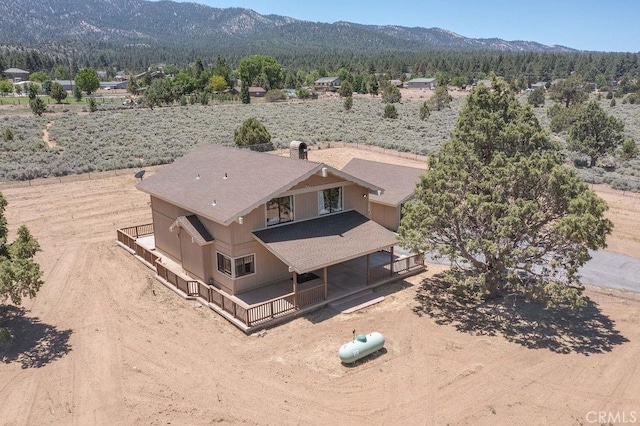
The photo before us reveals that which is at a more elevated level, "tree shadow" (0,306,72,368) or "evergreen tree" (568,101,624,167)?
"evergreen tree" (568,101,624,167)

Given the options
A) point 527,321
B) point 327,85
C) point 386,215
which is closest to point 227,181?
point 386,215

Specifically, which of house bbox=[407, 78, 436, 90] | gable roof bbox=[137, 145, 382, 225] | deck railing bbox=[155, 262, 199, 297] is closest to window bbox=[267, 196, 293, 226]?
gable roof bbox=[137, 145, 382, 225]

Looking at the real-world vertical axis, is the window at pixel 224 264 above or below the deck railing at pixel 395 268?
above

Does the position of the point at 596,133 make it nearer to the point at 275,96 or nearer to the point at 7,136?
the point at 7,136

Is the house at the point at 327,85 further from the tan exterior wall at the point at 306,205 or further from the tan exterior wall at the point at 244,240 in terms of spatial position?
the tan exterior wall at the point at 306,205

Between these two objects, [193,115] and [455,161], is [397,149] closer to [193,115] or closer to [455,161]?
[455,161]

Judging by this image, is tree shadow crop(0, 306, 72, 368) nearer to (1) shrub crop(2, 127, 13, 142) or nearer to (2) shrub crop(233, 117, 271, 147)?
(2) shrub crop(233, 117, 271, 147)

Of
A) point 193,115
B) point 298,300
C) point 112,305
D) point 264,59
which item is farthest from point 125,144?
point 264,59

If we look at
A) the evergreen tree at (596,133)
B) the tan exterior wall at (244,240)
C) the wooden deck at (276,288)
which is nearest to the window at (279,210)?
the tan exterior wall at (244,240)
